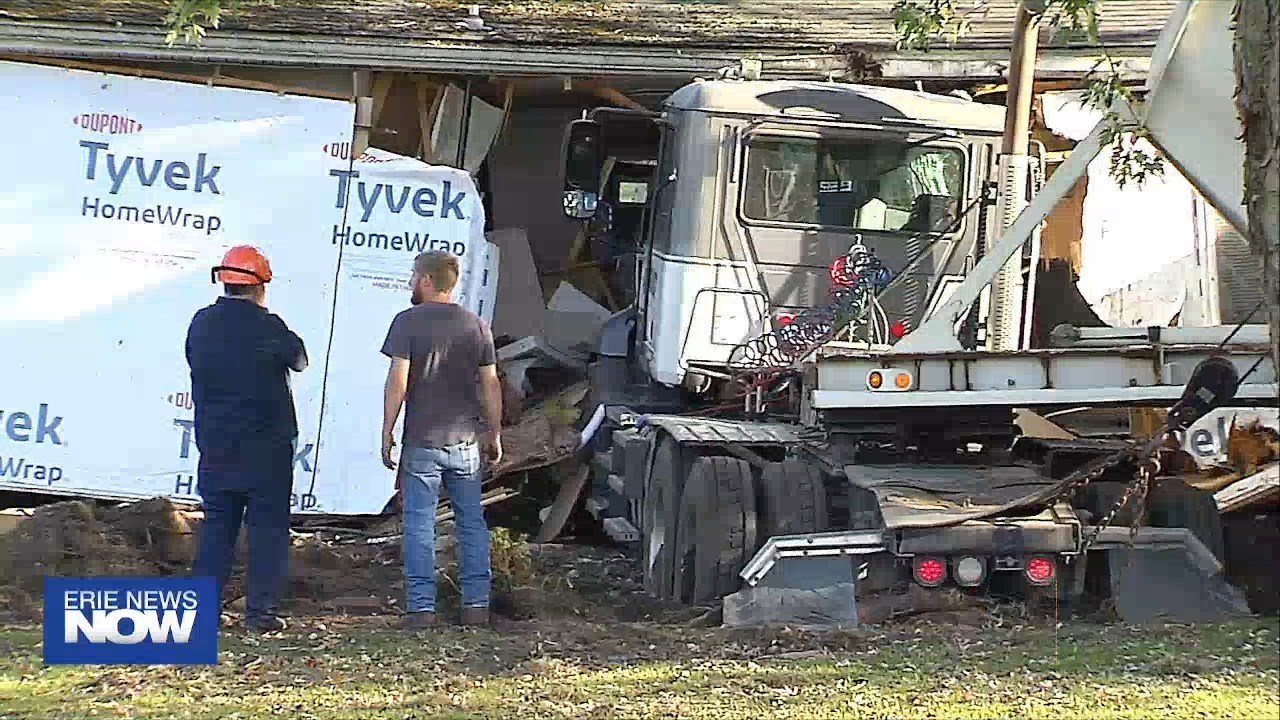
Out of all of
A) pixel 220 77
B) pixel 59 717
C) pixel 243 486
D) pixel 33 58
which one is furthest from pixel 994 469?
pixel 33 58

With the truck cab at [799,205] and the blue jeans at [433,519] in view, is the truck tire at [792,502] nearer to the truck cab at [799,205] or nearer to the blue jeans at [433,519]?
the blue jeans at [433,519]

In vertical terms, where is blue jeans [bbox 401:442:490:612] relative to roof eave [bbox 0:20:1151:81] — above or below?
below

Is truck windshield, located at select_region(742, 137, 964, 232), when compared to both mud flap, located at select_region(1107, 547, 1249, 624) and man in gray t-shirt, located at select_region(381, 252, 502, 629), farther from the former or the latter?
mud flap, located at select_region(1107, 547, 1249, 624)

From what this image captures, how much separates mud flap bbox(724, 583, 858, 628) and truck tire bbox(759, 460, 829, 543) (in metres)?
0.56

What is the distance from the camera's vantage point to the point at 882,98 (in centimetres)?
955

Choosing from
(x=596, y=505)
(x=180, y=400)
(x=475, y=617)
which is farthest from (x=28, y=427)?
(x=475, y=617)

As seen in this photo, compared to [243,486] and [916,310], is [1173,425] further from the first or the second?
[243,486]

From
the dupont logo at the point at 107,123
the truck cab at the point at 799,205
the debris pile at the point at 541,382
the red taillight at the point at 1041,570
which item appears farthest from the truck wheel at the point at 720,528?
the dupont logo at the point at 107,123

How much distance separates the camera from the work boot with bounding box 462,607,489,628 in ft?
24.2

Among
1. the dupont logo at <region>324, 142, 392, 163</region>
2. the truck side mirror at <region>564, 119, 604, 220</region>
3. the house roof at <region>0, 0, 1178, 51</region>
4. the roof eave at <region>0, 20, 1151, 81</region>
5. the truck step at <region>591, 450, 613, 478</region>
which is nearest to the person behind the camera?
the truck side mirror at <region>564, 119, 604, 220</region>

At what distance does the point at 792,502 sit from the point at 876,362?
0.93 metres

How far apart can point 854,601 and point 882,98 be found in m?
3.71

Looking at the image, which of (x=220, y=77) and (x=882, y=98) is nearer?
(x=882, y=98)

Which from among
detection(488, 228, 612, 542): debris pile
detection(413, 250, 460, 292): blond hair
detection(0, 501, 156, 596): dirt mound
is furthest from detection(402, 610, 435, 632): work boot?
detection(488, 228, 612, 542): debris pile
